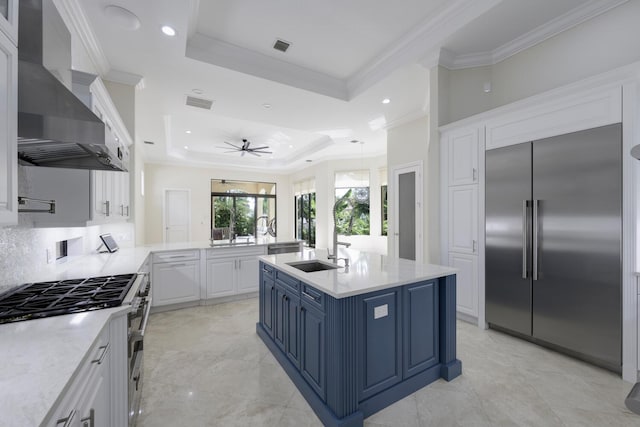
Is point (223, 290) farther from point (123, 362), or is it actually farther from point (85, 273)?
point (123, 362)

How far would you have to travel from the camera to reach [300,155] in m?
7.62

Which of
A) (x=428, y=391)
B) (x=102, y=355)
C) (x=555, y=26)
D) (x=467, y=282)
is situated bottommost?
(x=428, y=391)

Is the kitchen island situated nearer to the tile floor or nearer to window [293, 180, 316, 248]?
the tile floor

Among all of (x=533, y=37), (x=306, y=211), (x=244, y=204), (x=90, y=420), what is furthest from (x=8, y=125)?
(x=244, y=204)

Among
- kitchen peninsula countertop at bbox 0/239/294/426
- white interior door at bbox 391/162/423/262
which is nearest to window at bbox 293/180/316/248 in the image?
white interior door at bbox 391/162/423/262

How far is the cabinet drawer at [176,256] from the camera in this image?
11.9 ft

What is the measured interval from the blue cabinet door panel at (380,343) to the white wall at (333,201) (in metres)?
4.70

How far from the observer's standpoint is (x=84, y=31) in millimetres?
2396

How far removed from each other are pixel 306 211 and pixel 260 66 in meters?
5.82

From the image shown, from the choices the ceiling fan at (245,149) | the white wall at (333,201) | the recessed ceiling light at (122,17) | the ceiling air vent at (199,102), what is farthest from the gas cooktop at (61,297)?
the white wall at (333,201)

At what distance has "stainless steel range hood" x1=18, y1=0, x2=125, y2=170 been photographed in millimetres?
1193

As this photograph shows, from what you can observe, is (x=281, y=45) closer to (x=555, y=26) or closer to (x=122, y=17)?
(x=122, y=17)

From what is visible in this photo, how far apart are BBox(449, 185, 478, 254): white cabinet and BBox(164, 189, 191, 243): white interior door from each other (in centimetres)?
719

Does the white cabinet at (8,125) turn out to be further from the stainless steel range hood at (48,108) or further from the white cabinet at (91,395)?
the white cabinet at (91,395)
